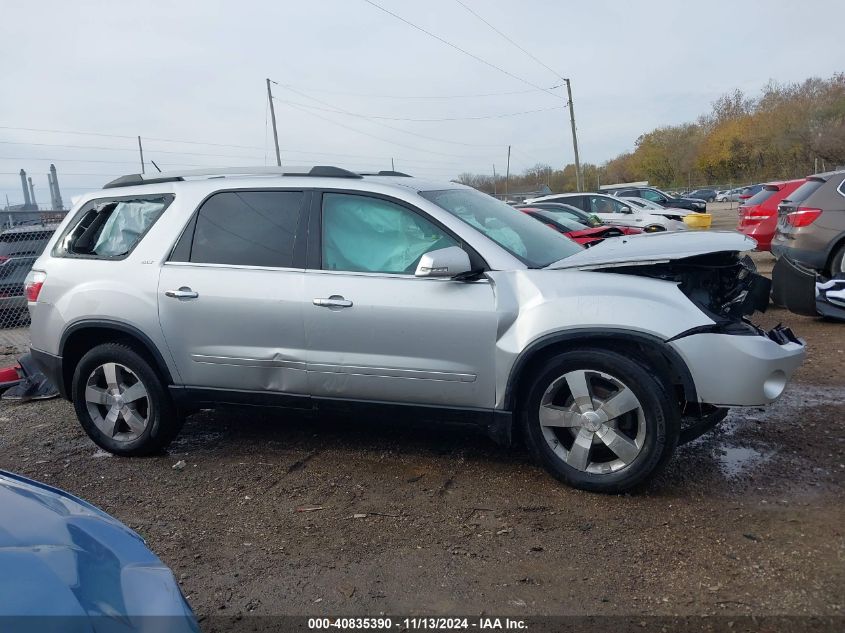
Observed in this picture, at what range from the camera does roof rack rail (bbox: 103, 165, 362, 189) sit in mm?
4621

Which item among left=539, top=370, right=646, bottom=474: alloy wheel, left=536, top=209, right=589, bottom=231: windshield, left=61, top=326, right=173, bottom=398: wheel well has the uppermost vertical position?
left=536, top=209, right=589, bottom=231: windshield

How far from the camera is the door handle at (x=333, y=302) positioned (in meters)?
4.16

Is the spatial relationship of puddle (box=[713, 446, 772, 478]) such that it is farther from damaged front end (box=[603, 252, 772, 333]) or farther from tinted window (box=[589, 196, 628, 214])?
tinted window (box=[589, 196, 628, 214])

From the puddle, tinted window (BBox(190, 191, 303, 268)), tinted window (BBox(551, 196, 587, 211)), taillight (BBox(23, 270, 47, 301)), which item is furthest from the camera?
tinted window (BBox(551, 196, 587, 211))

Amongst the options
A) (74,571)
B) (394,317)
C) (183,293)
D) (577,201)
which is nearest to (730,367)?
(394,317)

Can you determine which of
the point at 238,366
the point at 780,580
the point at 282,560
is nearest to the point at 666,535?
the point at 780,580

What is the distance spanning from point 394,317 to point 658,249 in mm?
1489

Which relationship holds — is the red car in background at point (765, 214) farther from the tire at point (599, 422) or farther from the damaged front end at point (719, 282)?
the tire at point (599, 422)

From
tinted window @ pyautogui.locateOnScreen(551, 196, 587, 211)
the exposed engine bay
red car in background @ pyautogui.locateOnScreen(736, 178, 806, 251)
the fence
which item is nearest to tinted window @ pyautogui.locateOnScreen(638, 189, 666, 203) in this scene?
tinted window @ pyautogui.locateOnScreen(551, 196, 587, 211)

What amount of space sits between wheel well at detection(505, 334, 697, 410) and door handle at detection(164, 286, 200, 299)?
79.3 inches

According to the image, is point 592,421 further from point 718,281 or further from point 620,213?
point 620,213

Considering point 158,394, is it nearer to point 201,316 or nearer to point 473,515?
point 201,316

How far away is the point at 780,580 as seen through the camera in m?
2.99

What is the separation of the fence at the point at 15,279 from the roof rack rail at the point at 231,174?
15.4 ft
